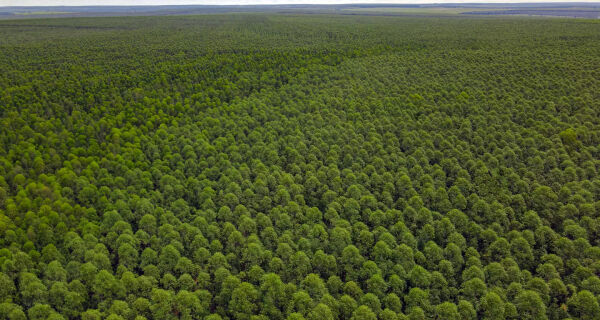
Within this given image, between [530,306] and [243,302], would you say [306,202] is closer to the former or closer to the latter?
[243,302]

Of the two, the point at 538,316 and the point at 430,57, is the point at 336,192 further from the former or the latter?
the point at 430,57

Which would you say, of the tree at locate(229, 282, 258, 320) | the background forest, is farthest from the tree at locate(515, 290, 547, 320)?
the tree at locate(229, 282, 258, 320)

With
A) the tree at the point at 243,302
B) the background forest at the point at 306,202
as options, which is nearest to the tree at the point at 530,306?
the background forest at the point at 306,202

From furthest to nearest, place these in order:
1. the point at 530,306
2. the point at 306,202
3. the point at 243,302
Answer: the point at 306,202 < the point at 243,302 < the point at 530,306

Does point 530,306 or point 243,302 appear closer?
point 530,306

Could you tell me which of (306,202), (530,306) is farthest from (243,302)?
(530,306)

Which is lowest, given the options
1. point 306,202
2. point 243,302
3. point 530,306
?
point 243,302

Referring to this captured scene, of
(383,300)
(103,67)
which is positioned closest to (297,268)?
(383,300)

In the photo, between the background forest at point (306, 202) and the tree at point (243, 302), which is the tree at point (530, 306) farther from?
the tree at point (243, 302)
